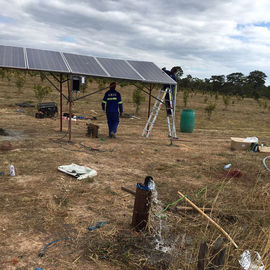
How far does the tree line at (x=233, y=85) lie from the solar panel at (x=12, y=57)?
39645 mm

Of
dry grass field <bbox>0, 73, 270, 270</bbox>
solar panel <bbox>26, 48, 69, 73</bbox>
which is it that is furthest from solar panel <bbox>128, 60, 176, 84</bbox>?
solar panel <bbox>26, 48, 69, 73</bbox>

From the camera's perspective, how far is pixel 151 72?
866 cm

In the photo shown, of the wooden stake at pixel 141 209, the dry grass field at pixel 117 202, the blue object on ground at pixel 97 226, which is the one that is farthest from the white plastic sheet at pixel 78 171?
the wooden stake at pixel 141 209

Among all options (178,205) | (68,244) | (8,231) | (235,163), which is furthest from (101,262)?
(235,163)

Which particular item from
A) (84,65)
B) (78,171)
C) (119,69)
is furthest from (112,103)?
(78,171)

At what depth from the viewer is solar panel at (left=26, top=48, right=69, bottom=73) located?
6.66m

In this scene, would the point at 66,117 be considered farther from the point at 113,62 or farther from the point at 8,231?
the point at 8,231

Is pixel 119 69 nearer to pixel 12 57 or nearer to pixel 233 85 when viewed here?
pixel 12 57

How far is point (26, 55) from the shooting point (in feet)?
24.3

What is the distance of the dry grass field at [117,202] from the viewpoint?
293cm

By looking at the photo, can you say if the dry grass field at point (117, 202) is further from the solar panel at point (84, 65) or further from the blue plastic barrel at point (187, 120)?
the blue plastic barrel at point (187, 120)

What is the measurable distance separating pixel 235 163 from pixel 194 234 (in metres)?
3.86

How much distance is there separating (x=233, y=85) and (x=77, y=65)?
5855 cm

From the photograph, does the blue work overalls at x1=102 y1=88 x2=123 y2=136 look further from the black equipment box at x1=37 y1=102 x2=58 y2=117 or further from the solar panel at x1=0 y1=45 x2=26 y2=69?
the black equipment box at x1=37 y1=102 x2=58 y2=117
